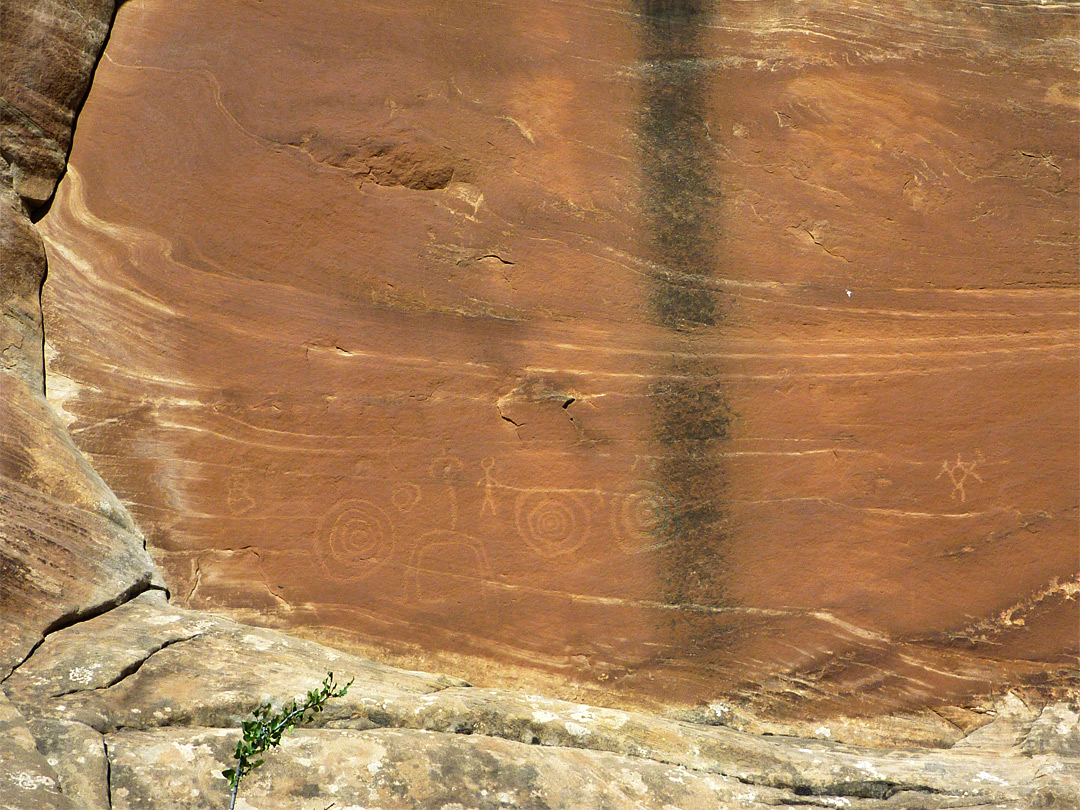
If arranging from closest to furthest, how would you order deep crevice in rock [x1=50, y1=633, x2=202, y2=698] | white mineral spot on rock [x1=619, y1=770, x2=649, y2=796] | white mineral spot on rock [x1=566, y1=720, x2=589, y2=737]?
deep crevice in rock [x1=50, y1=633, x2=202, y2=698], white mineral spot on rock [x1=619, y1=770, x2=649, y2=796], white mineral spot on rock [x1=566, y1=720, x2=589, y2=737]

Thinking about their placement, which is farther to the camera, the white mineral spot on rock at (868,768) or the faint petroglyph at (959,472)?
the faint petroglyph at (959,472)

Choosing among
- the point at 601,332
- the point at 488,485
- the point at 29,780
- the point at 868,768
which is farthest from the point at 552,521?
the point at 29,780

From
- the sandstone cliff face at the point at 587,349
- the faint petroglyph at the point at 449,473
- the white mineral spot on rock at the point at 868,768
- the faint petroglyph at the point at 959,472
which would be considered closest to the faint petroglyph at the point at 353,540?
the sandstone cliff face at the point at 587,349

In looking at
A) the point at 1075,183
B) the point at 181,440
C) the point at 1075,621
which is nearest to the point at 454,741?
the point at 181,440

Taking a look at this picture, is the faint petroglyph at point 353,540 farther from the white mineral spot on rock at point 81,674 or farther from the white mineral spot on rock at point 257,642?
the white mineral spot on rock at point 81,674

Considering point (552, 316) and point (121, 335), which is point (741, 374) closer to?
point (552, 316)

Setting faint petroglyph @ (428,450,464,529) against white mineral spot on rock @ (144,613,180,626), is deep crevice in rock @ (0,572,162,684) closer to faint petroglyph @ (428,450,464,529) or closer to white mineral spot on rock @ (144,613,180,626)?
white mineral spot on rock @ (144,613,180,626)

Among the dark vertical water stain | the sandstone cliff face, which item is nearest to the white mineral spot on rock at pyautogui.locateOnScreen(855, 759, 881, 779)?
the sandstone cliff face
